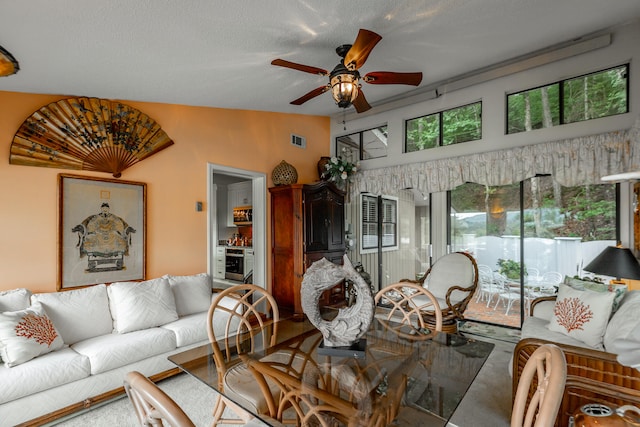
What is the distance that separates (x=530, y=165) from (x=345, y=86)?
266 centimetres

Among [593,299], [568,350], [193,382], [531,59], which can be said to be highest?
[531,59]

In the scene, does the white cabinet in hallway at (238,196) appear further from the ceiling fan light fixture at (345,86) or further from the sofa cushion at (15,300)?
Answer: the ceiling fan light fixture at (345,86)

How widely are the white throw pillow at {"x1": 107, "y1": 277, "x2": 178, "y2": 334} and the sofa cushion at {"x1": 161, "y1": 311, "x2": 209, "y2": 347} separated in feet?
0.33

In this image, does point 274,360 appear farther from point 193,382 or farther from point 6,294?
point 6,294

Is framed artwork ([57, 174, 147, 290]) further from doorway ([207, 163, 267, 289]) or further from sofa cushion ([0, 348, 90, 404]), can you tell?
sofa cushion ([0, 348, 90, 404])

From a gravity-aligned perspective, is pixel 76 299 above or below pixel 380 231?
below

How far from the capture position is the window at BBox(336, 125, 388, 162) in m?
5.15

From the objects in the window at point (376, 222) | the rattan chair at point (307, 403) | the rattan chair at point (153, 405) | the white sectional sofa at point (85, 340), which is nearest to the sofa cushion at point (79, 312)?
the white sectional sofa at point (85, 340)

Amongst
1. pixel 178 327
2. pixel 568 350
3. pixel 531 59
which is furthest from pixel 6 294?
pixel 531 59

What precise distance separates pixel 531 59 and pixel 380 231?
10.3ft

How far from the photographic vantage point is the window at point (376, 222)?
5.33 metres

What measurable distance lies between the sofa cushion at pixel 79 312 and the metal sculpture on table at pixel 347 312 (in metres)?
2.11

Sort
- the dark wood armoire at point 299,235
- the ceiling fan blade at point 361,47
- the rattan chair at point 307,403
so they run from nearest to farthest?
1. the rattan chair at point 307,403
2. the ceiling fan blade at point 361,47
3. the dark wood armoire at point 299,235

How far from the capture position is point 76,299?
2.66m
